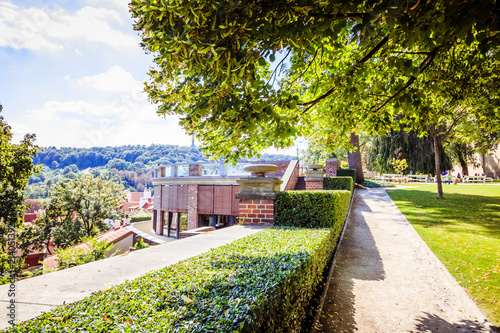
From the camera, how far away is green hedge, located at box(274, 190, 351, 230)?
5397mm

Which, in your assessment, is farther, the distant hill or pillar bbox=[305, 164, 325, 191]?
the distant hill

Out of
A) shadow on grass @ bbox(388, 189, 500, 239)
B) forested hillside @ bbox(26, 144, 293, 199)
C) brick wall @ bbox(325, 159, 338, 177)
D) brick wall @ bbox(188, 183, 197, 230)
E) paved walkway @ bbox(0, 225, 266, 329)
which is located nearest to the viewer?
paved walkway @ bbox(0, 225, 266, 329)

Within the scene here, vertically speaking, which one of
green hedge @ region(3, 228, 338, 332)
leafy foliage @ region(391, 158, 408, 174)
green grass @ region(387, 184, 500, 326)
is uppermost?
leafy foliage @ region(391, 158, 408, 174)

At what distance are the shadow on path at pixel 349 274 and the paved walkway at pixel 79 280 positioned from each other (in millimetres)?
1954

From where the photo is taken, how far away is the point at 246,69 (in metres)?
2.86

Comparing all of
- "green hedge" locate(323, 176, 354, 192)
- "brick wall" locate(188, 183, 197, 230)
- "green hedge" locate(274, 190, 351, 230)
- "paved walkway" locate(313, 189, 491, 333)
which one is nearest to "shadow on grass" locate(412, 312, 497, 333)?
"paved walkway" locate(313, 189, 491, 333)

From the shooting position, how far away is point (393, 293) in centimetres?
441

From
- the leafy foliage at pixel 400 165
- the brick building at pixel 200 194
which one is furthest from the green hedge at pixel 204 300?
the leafy foliage at pixel 400 165

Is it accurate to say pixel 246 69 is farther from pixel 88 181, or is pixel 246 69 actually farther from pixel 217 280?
pixel 88 181

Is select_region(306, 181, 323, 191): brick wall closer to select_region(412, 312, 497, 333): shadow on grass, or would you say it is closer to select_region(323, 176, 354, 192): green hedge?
select_region(323, 176, 354, 192): green hedge

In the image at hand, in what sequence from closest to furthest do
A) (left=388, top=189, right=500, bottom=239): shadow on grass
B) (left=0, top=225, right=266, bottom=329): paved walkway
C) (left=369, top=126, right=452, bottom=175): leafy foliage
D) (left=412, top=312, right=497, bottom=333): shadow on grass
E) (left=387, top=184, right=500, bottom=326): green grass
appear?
(left=0, top=225, right=266, bottom=329): paved walkway → (left=412, top=312, right=497, bottom=333): shadow on grass → (left=387, top=184, right=500, bottom=326): green grass → (left=388, top=189, right=500, bottom=239): shadow on grass → (left=369, top=126, right=452, bottom=175): leafy foliage

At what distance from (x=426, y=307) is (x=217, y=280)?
3656mm

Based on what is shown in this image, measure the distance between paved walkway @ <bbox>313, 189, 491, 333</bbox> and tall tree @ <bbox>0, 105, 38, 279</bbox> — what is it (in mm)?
15509

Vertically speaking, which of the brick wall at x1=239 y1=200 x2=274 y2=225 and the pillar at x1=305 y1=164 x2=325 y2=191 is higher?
the pillar at x1=305 y1=164 x2=325 y2=191
